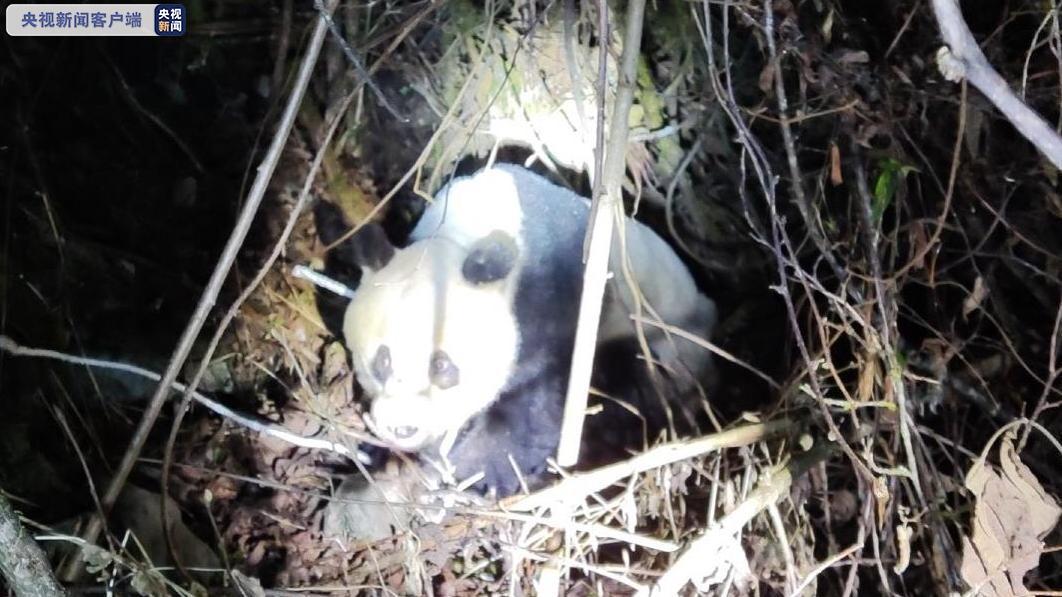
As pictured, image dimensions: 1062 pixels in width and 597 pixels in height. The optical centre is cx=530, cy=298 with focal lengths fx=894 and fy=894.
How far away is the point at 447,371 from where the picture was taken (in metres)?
2.50

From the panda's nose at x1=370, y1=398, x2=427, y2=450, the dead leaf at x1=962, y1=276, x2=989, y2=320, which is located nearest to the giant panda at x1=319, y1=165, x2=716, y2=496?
the panda's nose at x1=370, y1=398, x2=427, y2=450

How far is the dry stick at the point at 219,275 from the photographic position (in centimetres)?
192

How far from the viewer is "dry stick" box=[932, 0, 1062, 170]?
5.11 feet

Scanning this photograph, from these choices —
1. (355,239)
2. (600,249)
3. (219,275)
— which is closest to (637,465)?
(600,249)

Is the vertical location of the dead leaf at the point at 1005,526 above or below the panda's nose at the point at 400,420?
above

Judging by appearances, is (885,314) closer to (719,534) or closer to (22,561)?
(719,534)

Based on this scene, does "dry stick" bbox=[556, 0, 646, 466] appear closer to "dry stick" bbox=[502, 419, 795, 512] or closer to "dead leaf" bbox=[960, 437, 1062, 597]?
"dry stick" bbox=[502, 419, 795, 512]

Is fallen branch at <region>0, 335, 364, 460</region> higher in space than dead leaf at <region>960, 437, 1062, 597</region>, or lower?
lower

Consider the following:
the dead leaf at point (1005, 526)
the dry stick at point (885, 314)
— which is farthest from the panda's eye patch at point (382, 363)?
the dead leaf at point (1005, 526)

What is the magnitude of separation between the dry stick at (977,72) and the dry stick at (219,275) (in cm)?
121

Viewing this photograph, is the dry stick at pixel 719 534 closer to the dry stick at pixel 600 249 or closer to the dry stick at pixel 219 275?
the dry stick at pixel 600 249

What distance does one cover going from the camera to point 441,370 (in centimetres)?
250

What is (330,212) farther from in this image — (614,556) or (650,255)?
(614,556)

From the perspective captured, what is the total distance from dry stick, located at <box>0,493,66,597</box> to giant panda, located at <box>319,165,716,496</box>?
1.01 m
